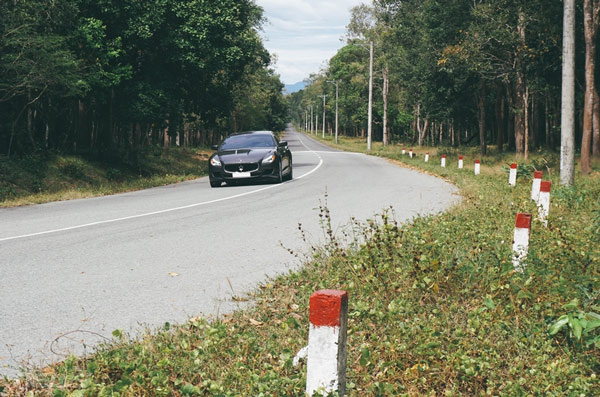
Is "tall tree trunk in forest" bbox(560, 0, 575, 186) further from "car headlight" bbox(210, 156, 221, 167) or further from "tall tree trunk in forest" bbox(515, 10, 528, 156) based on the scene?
"tall tree trunk in forest" bbox(515, 10, 528, 156)

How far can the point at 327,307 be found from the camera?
275cm

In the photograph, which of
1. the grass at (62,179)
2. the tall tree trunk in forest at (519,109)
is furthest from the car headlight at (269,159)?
the tall tree trunk in forest at (519,109)

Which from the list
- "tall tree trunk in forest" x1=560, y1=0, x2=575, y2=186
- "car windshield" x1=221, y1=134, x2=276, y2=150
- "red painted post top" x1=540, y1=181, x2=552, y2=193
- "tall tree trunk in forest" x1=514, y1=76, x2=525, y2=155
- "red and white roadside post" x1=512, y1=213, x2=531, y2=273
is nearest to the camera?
"red and white roadside post" x1=512, y1=213, x2=531, y2=273

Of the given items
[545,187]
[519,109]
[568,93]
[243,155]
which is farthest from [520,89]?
[545,187]

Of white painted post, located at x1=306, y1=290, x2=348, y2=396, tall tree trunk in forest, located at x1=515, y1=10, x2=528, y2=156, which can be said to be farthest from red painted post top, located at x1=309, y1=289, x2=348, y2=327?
tall tree trunk in forest, located at x1=515, y1=10, x2=528, y2=156

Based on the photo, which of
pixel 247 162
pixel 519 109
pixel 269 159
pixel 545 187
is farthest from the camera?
pixel 519 109

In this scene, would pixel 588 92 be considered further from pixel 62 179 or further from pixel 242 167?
pixel 62 179

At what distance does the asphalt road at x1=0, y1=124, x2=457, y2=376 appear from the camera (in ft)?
15.9

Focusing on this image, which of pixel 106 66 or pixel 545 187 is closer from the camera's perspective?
pixel 545 187

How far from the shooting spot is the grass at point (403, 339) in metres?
3.59

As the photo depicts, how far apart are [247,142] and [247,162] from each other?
1.52 meters

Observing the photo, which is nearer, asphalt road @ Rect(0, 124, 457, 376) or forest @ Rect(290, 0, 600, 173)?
asphalt road @ Rect(0, 124, 457, 376)

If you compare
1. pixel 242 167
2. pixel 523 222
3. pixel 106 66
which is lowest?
pixel 523 222

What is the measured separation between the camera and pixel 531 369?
3.82 m
